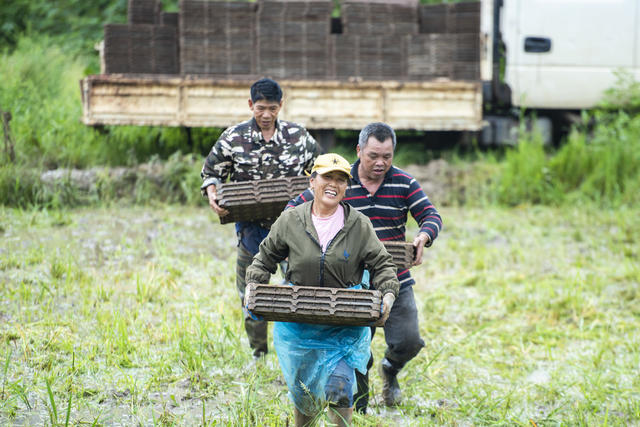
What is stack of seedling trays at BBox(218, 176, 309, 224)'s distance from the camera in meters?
4.30

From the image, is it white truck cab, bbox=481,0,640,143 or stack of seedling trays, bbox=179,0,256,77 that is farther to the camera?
white truck cab, bbox=481,0,640,143

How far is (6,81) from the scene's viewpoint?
9.82 m

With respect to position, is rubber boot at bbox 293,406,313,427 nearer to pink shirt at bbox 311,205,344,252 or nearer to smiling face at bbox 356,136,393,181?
pink shirt at bbox 311,205,344,252

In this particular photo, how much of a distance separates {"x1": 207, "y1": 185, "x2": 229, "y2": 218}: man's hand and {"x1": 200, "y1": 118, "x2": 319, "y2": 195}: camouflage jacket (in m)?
0.04

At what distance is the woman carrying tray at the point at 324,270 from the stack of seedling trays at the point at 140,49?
6879 mm

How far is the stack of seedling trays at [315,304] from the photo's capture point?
2984 millimetres

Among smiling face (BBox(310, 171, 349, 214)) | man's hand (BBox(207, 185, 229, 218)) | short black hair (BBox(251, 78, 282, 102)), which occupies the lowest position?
man's hand (BBox(207, 185, 229, 218))

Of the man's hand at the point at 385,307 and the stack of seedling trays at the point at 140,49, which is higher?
the stack of seedling trays at the point at 140,49

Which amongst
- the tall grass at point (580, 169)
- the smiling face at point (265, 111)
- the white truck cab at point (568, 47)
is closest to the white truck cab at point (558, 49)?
the white truck cab at point (568, 47)

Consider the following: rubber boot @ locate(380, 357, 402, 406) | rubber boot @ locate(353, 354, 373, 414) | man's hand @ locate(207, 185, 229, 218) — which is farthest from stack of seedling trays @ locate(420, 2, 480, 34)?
rubber boot @ locate(353, 354, 373, 414)

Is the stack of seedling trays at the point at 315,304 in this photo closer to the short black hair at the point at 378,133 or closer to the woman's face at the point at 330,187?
the woman's face at the point at 330,187

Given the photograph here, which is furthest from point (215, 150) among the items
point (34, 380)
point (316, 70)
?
point (316, 70)

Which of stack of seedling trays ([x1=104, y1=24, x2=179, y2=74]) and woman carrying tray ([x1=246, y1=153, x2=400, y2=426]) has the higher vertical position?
stack of seedling trays ([x1=104, y1=24, x2=179, y2=74])

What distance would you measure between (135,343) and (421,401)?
6.09 ft
